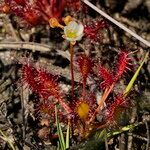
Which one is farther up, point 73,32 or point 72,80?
point 73,32

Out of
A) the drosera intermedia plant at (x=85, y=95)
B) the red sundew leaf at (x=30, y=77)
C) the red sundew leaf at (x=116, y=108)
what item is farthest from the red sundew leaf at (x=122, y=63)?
the red sundew leaf at (x=30, y=77)

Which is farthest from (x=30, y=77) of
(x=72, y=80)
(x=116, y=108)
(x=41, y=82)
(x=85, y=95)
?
(x=116, y=108)

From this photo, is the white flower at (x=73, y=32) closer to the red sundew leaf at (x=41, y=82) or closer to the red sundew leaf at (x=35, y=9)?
the red sundew leaf at (x=41, y=82)

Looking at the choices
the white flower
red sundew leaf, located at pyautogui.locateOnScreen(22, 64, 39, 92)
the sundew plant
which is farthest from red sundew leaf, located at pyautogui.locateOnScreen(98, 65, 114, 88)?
red sundew leaf, located at pyautogui.locateOnScreen(22, 64, 39, 92)

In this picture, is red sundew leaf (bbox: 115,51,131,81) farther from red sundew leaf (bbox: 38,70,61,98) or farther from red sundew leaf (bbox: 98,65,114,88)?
red sundew leaf (bbox: 38,70,61,98)

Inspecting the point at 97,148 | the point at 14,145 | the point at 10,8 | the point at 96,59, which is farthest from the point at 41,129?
the point at 10,8

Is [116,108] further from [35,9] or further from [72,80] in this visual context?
[35,9]

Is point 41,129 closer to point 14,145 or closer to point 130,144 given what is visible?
point 14,145

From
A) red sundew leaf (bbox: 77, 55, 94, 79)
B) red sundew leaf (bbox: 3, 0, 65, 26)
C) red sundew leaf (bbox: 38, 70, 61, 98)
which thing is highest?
red sundew leaf (bbox: 3, 0, 65, 26)
